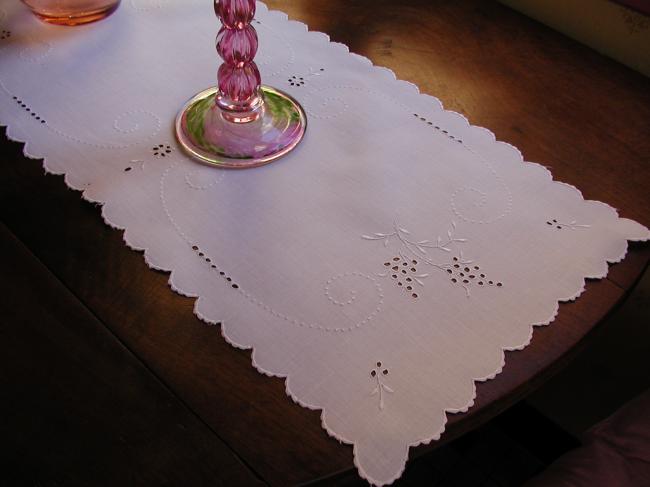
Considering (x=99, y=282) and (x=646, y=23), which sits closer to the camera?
(x=99, y=282)

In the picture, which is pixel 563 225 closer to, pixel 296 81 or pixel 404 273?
pixel 404 273

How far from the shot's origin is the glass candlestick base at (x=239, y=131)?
712 mm

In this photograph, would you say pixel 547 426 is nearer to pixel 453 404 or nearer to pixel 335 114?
pixel 453 404

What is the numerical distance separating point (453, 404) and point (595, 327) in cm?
17

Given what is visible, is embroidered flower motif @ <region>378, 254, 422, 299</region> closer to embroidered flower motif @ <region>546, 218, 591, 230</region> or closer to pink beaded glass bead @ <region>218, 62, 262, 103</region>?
embroidered flower motif @ <region>546, 218, 591, 230</region>

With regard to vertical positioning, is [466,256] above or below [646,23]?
below

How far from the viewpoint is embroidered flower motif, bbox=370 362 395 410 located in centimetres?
53

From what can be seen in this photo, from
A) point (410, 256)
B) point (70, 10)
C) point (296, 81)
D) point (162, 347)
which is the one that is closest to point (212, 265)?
point (162, 347)

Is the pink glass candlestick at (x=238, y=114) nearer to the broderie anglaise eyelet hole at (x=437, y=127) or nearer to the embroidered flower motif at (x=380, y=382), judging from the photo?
the broderie anglaise eyelet hole at (x=437, y=127)

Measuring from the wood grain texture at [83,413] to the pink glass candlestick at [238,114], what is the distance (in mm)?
236

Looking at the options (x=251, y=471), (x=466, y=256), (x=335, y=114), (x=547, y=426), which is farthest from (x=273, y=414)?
(x=547, y=426)

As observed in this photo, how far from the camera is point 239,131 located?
2.42 feet

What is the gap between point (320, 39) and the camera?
2.89 ft

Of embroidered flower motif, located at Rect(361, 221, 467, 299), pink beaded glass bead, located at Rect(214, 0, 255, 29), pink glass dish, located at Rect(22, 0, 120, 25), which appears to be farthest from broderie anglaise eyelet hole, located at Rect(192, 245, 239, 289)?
pink glass dish, located at Rect(22, 0, 120, 25)
